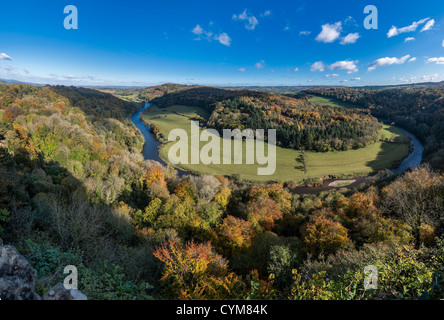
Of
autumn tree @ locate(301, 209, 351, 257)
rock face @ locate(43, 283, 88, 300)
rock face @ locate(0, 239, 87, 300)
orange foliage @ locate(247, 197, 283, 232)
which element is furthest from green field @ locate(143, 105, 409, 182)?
rock face @ locate(43, 283, 88, 300)

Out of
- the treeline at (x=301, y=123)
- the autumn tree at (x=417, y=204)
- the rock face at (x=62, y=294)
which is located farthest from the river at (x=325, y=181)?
the rock face at (x=62, y=294)

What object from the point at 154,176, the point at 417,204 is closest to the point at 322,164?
the point at 417,204

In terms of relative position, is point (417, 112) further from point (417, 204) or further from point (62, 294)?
point (62, 294)

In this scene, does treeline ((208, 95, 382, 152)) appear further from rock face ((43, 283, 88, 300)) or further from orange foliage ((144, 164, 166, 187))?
rock face ((43, 283, 88, 300))

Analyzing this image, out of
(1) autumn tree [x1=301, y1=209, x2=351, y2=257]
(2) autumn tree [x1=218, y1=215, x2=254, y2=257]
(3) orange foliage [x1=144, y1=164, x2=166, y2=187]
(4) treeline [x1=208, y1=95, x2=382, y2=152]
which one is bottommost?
(2) autumn tree [x1=218, y1=215, x2=254, y2=257]

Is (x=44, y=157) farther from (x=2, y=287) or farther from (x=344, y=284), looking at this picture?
(x=344, y=284)

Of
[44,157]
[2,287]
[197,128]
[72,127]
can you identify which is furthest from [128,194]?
[197,128]
